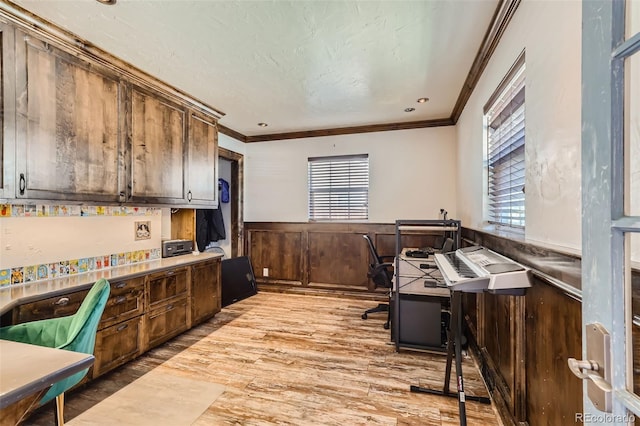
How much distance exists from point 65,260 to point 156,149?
1250 millimetres

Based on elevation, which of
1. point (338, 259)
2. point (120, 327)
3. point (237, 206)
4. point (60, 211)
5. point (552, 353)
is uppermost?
point (237, 206)

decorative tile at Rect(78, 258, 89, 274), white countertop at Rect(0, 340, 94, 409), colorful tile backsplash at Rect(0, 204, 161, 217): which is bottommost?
white countertop at Rect(0, 340, 94, 409)

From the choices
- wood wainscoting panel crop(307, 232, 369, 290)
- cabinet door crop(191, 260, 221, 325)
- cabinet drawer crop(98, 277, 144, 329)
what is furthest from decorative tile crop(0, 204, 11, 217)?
wood wainscoting panel crop(307, 232, 369, 290)

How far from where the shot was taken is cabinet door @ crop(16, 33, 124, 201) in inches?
75.3

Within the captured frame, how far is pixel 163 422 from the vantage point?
1817 millimetres

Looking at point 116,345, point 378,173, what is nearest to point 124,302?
point 116,345

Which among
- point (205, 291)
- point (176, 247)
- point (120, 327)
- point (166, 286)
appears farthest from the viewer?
point (176, 247)

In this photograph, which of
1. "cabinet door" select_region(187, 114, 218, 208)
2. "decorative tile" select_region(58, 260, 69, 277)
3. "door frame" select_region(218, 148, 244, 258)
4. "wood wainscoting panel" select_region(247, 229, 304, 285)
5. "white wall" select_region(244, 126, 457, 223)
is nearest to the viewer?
"decorative tile" select_region(58, 260, 69, 277)

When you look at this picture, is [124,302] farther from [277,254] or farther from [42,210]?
[277,254]

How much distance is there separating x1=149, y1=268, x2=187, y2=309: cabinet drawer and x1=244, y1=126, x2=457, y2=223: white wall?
83.1 inches

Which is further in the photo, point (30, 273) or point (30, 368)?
point (30, 273)

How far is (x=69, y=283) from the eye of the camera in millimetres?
2164

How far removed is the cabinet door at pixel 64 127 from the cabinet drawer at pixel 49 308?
0.71 m

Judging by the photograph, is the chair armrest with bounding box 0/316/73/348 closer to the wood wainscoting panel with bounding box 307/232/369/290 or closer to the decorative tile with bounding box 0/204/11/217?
the decorative tile with bounding box 0/204/11/217
